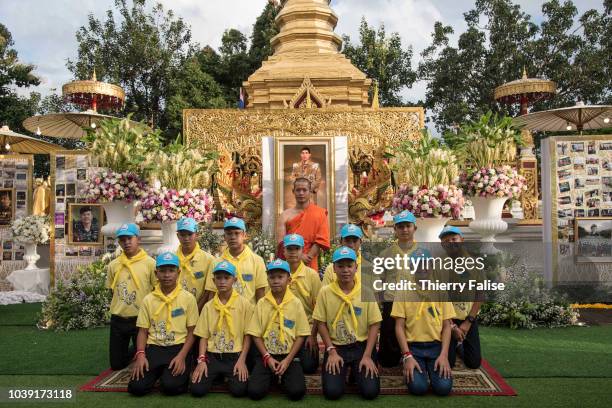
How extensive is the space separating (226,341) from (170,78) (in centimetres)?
2136

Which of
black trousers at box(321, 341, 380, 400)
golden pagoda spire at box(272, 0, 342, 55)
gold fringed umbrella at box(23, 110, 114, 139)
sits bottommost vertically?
black trousers at box(321, 341, 380, 400)

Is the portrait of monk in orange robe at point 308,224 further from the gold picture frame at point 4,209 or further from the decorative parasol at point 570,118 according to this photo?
the gold picture frame at point 4,209

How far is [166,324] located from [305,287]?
4.08 ft

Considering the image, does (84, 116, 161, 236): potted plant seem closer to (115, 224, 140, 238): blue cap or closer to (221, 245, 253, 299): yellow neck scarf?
(115, 224, 140, 238): blue cap

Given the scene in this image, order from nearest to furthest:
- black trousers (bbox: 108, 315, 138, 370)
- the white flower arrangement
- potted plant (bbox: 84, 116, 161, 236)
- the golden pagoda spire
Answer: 1. black trousers (bbox: 108, 315, 138, 370)
2. potted plant (bbox: 84, 116, 161, 236)
3. the white flower arrangement
4. the golden pagoda spire

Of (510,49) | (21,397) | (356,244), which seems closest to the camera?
(21,397)

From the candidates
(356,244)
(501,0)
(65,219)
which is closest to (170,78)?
(501,0)

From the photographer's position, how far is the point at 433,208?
6.28 metres

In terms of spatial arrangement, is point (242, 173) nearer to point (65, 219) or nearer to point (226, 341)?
point (65, 219)

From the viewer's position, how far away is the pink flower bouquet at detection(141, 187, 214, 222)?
656 cm

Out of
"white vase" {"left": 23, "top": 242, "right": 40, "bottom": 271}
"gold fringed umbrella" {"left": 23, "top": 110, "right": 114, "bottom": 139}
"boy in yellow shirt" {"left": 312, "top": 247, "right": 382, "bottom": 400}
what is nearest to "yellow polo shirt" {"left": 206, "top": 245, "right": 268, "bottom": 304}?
"boy in yellow shirt" {"left": 312, "top": 247, "right": 382, "bottom": 400}

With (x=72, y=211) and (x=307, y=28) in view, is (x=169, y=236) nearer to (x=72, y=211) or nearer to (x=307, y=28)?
(x=72, y=211)

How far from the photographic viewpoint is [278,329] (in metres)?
4.18

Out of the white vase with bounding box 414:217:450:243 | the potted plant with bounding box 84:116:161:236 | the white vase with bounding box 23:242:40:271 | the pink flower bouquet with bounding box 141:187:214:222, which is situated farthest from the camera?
the white vase with bounding box 23:242:40:271
